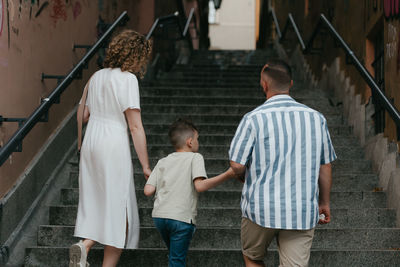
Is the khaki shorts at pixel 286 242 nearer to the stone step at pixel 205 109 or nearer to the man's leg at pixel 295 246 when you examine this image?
the man's leg at pixel 295 246

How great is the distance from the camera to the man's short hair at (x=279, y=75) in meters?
2.99

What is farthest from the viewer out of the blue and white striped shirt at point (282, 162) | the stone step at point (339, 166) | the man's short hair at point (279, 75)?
the stone step at point (339, 166)

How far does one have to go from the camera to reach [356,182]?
5.46 m

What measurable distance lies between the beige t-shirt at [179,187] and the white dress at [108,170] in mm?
188

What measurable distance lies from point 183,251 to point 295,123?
3.72ft

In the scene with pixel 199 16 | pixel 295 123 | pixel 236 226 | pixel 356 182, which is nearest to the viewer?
pixel 295 123

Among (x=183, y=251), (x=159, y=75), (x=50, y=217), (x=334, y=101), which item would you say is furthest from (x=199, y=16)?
(x=183, y=251)

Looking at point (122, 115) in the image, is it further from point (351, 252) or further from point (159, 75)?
point (159, 75)

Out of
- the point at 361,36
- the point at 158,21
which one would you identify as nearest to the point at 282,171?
the point at 361,36

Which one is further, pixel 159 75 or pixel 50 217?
pixel 159 75

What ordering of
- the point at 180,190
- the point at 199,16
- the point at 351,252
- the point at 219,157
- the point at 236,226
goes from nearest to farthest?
1. the point at 180,190
2. the point at 351,252
3. the point at 236,226
4. the point at 219,157
5. the point at 199,16

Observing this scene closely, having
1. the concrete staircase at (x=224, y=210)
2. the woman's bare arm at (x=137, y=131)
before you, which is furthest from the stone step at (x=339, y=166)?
the woman's bare arm at (x=137, y=131)

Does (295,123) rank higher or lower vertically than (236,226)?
higher

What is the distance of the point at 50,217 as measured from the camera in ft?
16.1
